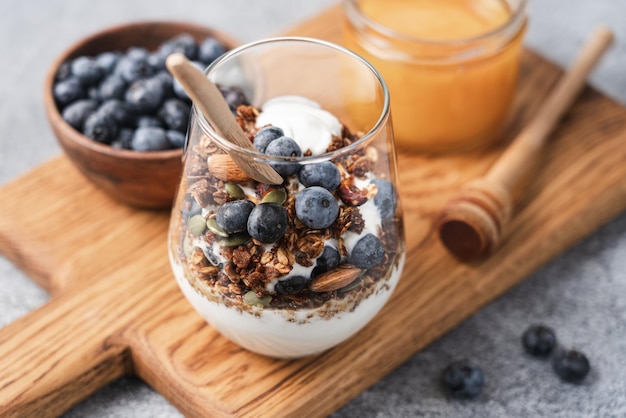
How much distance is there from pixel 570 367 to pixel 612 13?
1.04 m

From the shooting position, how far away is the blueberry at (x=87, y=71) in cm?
137

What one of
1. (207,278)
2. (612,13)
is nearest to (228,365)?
(207,278)

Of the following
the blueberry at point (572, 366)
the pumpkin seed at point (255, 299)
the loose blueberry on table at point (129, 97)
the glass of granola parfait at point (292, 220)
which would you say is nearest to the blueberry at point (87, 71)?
the loose blueberry on table at point (129, 97)

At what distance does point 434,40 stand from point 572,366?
543mm

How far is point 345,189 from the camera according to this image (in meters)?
0.95

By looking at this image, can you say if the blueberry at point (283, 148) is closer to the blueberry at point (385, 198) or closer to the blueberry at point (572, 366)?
the blueberry at point (385, 198)

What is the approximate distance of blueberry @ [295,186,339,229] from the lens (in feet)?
2.99

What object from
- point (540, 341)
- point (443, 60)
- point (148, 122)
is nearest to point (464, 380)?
point (540, 341)

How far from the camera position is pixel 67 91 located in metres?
1.35

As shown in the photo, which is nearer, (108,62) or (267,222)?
(267,222)

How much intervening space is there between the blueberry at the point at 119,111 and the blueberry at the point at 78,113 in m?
0.02

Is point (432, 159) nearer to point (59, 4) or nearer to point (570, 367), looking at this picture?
point (570, 367)

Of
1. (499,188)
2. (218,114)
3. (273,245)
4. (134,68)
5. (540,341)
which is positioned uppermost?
(218,114)

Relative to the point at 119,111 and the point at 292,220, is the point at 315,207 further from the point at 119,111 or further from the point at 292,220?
the point at 119,111
